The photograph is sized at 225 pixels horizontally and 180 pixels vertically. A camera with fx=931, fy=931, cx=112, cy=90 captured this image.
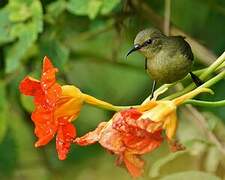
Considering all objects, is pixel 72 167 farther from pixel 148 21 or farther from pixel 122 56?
pixel 148 21

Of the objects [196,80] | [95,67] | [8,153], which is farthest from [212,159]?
[95,67]

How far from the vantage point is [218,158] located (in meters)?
2.88

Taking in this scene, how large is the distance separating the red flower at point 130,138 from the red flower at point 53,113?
109 mm

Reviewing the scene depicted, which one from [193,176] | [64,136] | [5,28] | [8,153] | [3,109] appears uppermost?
[64,136]

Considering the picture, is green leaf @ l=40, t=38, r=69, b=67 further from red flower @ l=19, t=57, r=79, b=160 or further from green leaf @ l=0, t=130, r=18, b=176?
red flower @ l=19, t=57, r=79, b=160

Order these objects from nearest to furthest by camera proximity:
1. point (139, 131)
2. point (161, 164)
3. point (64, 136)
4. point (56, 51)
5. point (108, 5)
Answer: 1. point (139, 131)
2. point (64, 136)
3. point (161, 164)
4. point (108, 5)
5. point (56, 51)

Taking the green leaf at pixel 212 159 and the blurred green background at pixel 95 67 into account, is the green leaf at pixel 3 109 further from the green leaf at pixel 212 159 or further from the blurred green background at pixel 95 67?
the green leaf at pixel 212 159

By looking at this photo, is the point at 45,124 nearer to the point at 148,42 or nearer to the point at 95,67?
the point at 148,42

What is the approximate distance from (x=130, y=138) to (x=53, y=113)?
22 cm

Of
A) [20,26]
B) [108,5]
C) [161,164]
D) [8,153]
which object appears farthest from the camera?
[8,153]

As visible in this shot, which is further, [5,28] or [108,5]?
[5,28]

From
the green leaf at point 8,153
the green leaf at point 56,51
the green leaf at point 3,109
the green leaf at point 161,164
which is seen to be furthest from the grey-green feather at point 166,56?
the green leaf at point 8,153

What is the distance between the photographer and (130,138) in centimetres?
207

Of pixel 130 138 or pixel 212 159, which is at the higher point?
pixel 130 138
